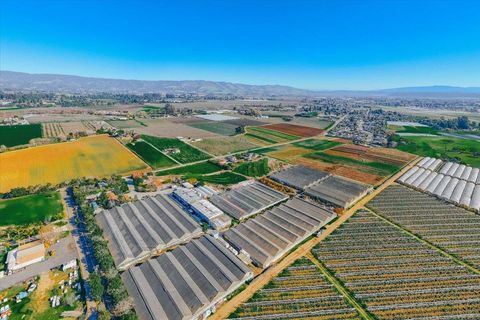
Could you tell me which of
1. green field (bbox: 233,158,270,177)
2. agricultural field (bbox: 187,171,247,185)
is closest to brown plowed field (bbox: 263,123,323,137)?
green field (bbox: 233,158,270,177)

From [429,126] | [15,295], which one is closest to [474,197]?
[15,295]

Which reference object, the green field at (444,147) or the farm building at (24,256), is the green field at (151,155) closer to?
the farm building at (24,256)

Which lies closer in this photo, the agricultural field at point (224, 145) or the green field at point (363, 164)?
the green field at point (363, 164)

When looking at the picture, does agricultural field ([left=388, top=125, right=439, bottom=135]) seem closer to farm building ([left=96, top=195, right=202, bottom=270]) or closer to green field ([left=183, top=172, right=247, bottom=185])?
green field ([left=183, top=172, right=247, bottom=185])

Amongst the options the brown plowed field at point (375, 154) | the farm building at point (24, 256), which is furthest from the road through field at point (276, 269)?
the brown plowed field at point (375, 154)

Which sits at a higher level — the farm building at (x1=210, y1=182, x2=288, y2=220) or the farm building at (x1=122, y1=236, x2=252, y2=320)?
the farm building at (x1=210, y1=182, x2=288, y2=220)

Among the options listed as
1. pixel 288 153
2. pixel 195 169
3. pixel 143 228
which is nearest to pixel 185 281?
pixel 143 228

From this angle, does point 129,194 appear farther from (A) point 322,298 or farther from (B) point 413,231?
(B) point 413,231

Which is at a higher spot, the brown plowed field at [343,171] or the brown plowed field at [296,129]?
the brown plowed field at [296,129]
